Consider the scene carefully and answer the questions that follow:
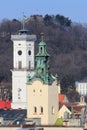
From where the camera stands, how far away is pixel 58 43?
555 ft

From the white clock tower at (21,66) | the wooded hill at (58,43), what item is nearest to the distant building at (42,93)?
the white clock tower at (21,66)

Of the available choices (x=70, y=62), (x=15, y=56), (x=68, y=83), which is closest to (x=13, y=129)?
(x=15, y=56)

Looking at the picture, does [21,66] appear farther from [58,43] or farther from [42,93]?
[58,43]

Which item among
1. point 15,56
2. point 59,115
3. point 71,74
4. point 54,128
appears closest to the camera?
point 54,128

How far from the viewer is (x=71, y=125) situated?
45.1 m

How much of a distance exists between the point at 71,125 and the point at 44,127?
1.38 metres

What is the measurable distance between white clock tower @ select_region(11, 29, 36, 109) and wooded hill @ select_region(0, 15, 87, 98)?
29417 mm

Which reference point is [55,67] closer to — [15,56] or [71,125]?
[15,56]

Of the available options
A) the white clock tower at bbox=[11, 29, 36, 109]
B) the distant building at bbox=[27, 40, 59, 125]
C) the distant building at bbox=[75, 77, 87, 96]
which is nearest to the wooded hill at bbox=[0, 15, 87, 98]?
the distant building at bbox=[75, 77, 87, 96]

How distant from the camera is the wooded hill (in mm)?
137900

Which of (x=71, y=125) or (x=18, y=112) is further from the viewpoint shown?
(x=18, y=112)

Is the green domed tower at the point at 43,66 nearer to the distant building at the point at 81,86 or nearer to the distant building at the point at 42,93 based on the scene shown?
the distant building at the point at 42,93

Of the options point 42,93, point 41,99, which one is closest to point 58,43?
point 41,99

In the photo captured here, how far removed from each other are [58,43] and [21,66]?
8245cm
